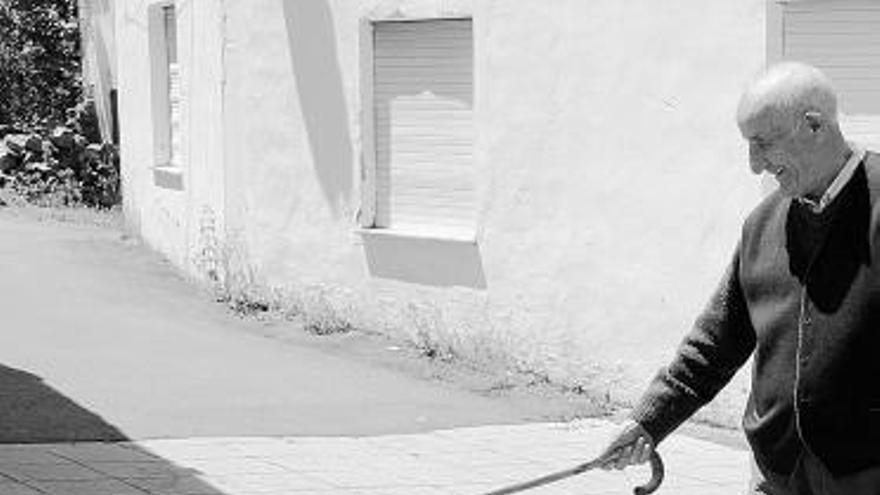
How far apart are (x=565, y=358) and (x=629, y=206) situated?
1.18 metres

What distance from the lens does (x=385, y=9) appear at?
36.5 ft

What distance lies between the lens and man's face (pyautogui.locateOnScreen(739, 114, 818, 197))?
11.5 ft

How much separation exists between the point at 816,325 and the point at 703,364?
50 cm

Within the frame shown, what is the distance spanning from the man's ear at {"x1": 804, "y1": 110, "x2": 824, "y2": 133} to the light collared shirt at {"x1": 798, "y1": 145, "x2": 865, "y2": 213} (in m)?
0.12

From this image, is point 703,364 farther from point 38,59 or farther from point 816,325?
point 38,59

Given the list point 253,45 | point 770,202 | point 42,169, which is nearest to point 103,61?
point 42,169

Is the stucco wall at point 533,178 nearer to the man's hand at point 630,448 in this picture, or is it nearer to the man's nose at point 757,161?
the man's hand at point 630,448

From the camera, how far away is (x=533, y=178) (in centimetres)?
1005

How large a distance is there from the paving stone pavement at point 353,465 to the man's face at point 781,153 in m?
4.02

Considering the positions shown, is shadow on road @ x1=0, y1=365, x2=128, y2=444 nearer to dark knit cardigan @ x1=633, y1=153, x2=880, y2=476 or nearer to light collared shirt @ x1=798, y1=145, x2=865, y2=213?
dark knit cardigan @ x1=633, y1=153, x2=880, y2=476

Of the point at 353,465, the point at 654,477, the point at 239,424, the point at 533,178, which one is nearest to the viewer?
the point at 654,477

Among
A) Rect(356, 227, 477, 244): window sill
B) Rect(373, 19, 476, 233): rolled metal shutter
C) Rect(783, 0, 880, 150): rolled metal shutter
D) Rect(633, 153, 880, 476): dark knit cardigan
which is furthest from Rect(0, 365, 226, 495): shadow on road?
Rect(633, 153, 880, 476): dark knit cardigan

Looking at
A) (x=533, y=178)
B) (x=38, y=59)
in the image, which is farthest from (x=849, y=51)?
(x=38, y=59)

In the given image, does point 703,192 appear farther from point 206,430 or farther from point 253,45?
point 253,45
